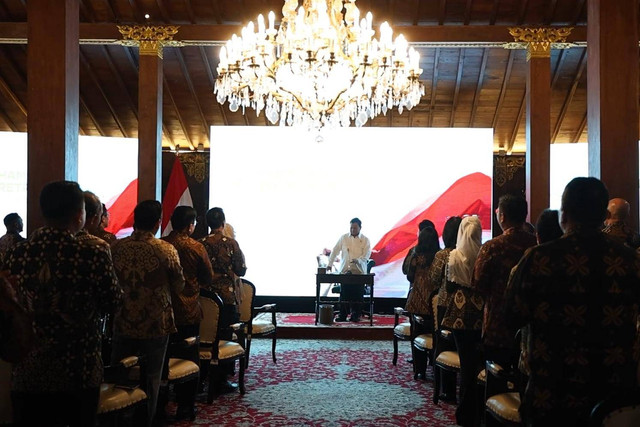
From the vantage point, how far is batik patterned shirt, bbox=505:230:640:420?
7.99 feet

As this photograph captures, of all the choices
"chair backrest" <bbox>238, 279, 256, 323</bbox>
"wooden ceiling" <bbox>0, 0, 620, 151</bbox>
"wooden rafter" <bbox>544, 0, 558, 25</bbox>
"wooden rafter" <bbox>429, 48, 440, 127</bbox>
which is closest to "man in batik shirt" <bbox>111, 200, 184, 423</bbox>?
"chair backrest" <bbox>238, 279, 256, 323</bbox>

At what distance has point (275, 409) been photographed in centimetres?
547

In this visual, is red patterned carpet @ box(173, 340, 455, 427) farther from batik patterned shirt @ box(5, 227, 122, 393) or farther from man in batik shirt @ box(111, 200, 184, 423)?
batik patterned shirt @ box(5, 227, 122, 393)

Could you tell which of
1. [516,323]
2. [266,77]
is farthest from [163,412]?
[266,77]

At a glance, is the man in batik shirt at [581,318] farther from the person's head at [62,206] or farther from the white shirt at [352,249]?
the white shirt at [352,249]

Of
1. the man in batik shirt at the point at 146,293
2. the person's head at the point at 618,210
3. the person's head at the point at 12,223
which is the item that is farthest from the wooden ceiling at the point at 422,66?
the man in batik shirt at the point at 146,293

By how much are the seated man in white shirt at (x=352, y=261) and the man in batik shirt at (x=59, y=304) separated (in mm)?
7818

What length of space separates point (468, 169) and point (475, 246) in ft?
29.2

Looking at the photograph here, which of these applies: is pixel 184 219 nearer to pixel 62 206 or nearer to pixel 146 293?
pixel 146 293

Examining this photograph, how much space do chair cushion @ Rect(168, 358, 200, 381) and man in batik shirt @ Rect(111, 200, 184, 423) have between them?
16.8 inches

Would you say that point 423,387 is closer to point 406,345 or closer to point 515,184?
point 406,345

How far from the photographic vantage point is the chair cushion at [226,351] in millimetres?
5352

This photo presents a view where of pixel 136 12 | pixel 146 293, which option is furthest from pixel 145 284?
pixel 136 12

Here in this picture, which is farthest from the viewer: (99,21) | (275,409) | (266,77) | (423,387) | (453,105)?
(453,105)
